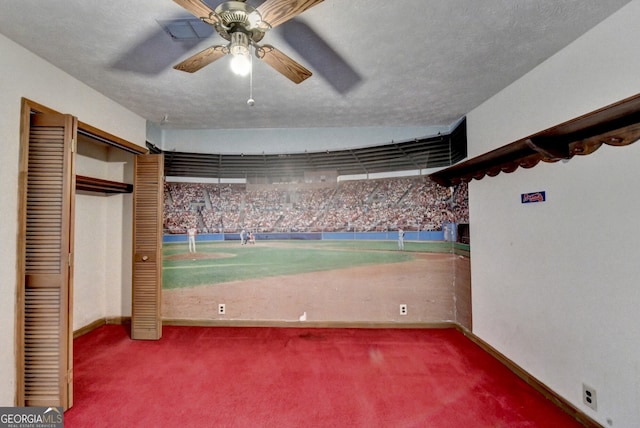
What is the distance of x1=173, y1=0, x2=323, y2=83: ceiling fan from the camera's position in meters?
1.40

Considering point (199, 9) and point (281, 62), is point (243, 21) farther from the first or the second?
point (281, 62)

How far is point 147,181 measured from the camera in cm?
372

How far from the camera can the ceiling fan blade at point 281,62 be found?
1.74 m

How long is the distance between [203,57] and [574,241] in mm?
3053

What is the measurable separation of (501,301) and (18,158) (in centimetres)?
471

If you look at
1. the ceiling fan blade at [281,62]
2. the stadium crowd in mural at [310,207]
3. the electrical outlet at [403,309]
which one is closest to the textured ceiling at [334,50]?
the ceiling fan blade at [281,62]

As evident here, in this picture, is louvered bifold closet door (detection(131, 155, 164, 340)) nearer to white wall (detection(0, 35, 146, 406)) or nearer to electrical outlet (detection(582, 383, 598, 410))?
white wall (detection(0, 35, 146, 406))

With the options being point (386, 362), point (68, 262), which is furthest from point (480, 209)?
point (68, 262)

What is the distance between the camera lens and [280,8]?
55.9 inches

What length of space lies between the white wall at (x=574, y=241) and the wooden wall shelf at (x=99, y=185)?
15.2ft

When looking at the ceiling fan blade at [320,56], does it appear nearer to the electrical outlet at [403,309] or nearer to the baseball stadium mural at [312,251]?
the baseball stadium mural at [312,251]

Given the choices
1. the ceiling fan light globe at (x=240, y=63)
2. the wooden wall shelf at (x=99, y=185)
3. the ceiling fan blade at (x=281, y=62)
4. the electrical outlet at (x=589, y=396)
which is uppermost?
the ceiling fan blade at (x=281, y=62)

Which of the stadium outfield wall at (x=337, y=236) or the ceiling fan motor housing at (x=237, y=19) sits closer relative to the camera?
the ceiling fan motor housing at (x=237, y=19)

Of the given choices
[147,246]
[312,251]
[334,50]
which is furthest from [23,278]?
[334,50]
